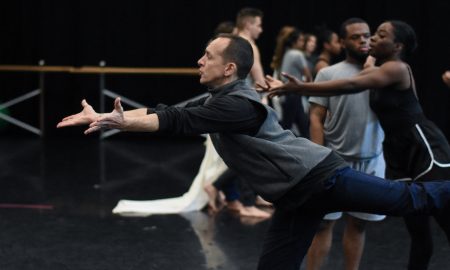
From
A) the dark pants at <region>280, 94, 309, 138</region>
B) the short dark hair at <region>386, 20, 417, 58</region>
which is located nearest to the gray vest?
the short dark hair at <region>386, 20, 417, 58</region>

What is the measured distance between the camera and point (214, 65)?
3.62 meters

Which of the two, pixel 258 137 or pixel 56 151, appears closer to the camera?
pixel 258 137

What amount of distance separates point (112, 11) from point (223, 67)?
7.67m

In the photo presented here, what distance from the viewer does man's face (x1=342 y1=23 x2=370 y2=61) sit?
455cm

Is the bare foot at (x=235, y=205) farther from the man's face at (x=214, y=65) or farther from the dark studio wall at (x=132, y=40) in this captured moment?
the dark studio wall at (x=132, y=40)

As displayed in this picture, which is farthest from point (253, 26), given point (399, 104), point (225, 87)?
point (225, 87)

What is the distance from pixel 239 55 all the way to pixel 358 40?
3.78 ft

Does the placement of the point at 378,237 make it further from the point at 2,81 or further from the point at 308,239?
the point at 2,81

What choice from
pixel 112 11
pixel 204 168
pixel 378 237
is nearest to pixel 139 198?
pixel 204 168

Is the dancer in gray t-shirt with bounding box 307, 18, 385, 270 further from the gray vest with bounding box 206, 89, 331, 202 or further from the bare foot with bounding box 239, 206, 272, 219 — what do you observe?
the bare foot with bounding box 239, 206, 272, 219

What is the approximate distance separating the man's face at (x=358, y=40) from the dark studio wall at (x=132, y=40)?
5983mm

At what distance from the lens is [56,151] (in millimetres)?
9977

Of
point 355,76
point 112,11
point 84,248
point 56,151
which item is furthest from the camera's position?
point 112,11

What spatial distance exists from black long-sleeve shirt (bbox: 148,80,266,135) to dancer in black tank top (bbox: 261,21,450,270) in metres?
0.83
